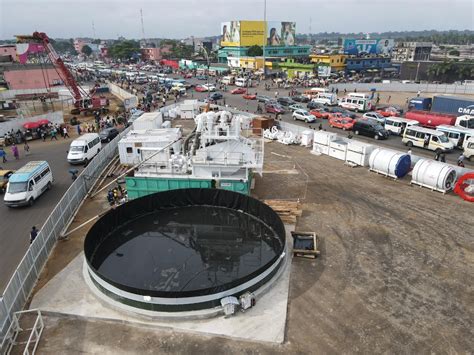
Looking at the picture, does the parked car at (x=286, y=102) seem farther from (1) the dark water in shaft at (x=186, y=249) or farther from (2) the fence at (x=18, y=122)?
(1) the dark water in shaft at (x=186, y=249)

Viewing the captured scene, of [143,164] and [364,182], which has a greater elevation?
[143,164]

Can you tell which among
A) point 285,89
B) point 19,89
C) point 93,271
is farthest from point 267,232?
point 19,89

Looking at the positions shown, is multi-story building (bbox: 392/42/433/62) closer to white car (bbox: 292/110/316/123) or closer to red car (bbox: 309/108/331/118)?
red car (bbox: 309/108/331/118)

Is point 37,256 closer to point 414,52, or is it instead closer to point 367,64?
point 367,64

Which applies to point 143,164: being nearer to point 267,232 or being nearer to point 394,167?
point 267,232

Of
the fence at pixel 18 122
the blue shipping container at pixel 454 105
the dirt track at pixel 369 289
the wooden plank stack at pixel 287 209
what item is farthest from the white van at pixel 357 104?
the fence at pixel 18 122

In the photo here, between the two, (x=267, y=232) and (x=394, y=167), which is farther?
(x=394, y=167)
